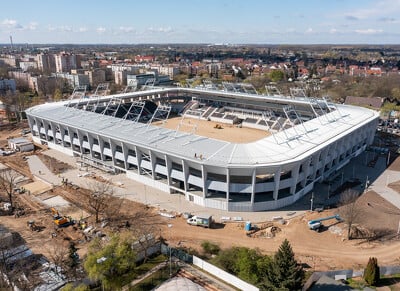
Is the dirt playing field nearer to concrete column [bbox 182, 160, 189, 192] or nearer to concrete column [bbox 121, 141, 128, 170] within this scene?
concrete column [bbox 121, 141, 128, 170]

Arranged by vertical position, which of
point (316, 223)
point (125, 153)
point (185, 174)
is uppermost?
point (125, 153)

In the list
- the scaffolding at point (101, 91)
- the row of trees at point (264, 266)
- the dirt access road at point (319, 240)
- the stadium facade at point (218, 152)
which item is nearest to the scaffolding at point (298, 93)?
the stadium facade at point (218, 152)

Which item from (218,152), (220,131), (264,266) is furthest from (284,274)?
(220,131)

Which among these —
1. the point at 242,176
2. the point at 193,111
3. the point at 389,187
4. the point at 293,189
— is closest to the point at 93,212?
the point at 242,176

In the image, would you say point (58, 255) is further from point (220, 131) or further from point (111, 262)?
point (220, 131)

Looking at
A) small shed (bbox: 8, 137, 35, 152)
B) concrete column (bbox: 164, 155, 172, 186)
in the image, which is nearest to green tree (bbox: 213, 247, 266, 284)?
concrete column (bbox: 164, 155, 172, 186)

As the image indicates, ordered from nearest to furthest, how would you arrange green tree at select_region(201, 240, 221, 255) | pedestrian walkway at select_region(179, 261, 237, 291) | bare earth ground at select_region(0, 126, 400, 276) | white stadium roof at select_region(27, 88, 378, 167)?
pedestrian walkway at select_region(179, 261, 237, 291), bare earth ground at select_region(0, 126, 400, 276), green tree at select_region(201, 240, 221, 255), white stadium roof at select_region(27, 88, 378, 167)

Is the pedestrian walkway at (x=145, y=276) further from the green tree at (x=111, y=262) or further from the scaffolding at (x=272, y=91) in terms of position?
the scaffolding at (x=272, y=91)
